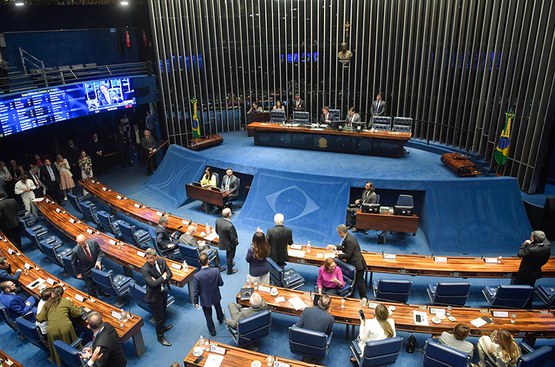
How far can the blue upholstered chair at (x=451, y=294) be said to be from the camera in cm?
681

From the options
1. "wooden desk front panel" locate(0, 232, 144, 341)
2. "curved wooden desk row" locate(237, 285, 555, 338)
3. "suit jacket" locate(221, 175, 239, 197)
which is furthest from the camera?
"suit jacket" locate(221, 175, 239, 197)

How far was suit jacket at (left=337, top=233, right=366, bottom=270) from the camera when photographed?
7.08 metres

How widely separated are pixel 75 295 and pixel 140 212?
12.1 ft

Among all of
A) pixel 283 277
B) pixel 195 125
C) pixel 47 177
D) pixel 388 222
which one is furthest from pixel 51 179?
pixel 388 222

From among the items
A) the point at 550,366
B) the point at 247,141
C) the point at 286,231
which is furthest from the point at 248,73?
the point at 550,366

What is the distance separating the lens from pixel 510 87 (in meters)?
11.5

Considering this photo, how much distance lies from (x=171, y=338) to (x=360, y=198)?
6.23 m

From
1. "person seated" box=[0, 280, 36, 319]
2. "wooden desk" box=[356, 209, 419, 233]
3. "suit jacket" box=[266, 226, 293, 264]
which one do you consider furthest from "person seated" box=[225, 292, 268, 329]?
"wooden desk" box=[356, 209, 419, 233]

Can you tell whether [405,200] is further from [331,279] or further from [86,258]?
[86,258]

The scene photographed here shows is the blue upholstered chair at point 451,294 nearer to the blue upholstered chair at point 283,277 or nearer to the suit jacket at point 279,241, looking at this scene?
the blue upholstered chair at point 283,277

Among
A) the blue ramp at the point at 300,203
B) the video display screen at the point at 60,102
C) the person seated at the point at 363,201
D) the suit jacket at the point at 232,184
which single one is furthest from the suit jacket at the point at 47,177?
the person seated at the point at 363,201

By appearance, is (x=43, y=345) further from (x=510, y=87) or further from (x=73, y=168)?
(x=510, y=87)

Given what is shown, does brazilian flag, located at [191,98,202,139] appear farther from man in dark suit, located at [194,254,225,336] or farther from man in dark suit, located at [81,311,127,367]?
man in dark suit, located at [81,311,127,367]

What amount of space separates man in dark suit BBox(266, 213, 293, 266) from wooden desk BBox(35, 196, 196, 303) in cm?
155
